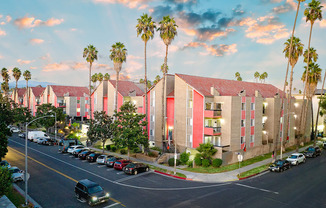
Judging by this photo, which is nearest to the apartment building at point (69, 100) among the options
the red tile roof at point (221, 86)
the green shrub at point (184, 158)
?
the red tile roof at point (221, 86)

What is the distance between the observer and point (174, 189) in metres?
26.7

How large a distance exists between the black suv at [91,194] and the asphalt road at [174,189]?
659 mm

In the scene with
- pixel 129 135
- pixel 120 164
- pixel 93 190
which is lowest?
pixel 120 164

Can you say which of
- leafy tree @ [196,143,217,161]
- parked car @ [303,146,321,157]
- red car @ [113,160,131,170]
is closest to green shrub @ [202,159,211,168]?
leafy tree @ [196,143,217,161]

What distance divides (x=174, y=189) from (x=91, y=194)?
958 centimetres

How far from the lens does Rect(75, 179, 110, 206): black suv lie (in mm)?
21641

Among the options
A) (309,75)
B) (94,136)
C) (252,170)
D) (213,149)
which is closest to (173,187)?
(213,149)

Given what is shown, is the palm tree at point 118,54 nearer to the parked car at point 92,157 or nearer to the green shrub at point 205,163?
the parked car at point 92,157

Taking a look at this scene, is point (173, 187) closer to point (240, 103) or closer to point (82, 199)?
point (82, 199)

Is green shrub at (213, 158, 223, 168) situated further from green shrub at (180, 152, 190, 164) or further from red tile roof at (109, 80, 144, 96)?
red tile roof at (109, 80, 144, 96)

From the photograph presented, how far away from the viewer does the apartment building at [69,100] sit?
87.2 m

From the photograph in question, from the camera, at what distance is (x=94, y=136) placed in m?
47.9

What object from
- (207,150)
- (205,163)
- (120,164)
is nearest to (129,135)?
(120,164)

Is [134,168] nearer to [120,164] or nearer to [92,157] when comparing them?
[120,164]
